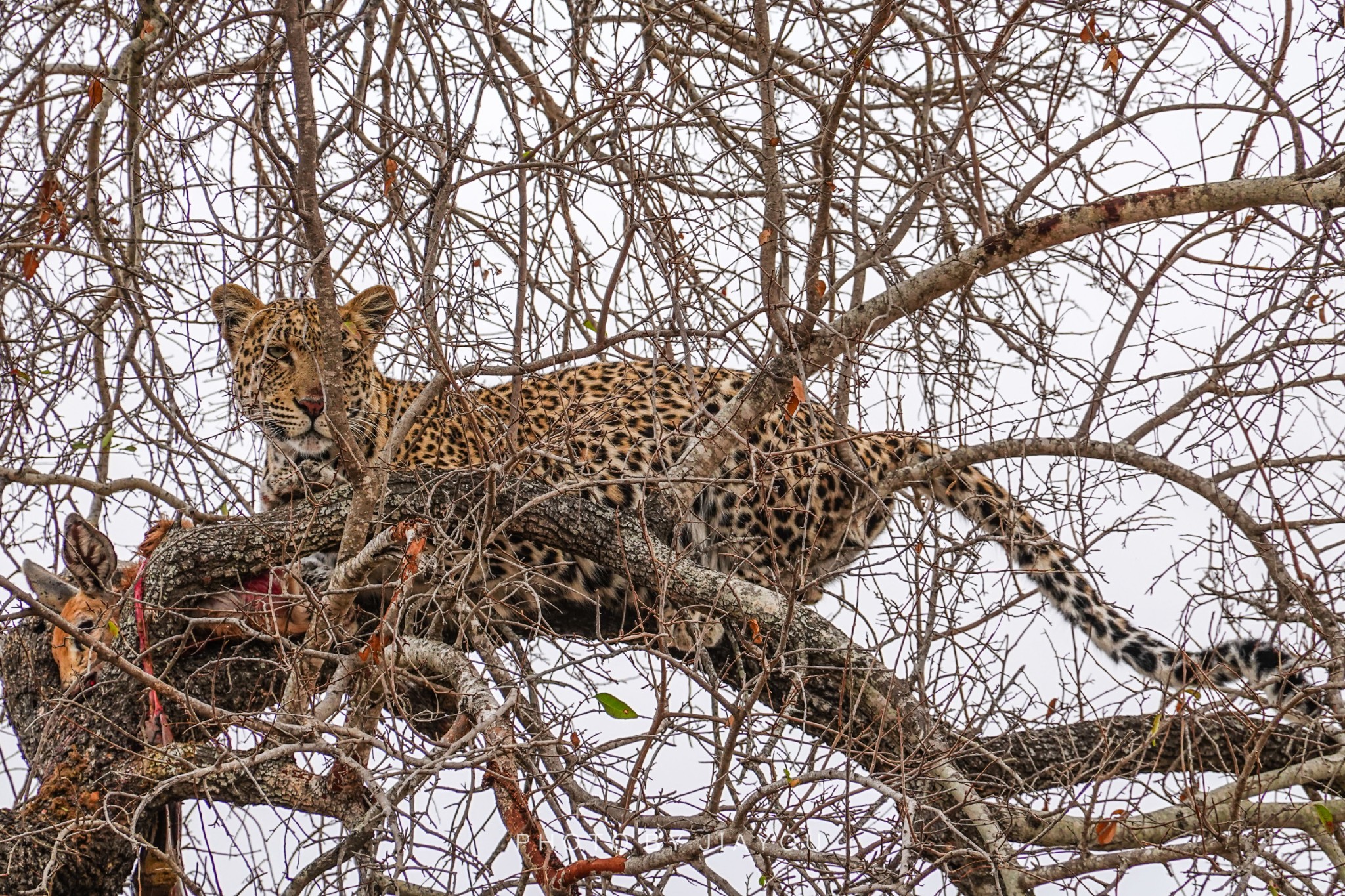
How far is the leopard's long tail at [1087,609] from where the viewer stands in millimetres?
4496

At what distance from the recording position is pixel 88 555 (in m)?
4.96

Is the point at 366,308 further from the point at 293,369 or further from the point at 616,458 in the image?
the point at 616,458

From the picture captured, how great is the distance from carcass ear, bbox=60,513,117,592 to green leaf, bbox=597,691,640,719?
225 centimetres

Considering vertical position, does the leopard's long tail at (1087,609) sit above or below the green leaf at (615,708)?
above

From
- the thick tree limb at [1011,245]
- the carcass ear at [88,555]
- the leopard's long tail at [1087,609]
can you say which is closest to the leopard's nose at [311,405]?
the carcass ear at [88,555]

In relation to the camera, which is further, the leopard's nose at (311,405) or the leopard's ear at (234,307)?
the leopard's nose at (311,405)

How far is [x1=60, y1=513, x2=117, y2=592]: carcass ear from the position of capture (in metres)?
4.84

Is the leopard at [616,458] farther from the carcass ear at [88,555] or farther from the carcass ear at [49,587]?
the carcass ear at [49,587]

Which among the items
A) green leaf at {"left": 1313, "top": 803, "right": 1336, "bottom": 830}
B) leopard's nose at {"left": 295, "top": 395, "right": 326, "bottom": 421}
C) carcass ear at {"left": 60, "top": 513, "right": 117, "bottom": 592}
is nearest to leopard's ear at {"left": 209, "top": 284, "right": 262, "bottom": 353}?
leopard's nose at {"left": 295, "top": 395, "right": 326, "bottom": 421}

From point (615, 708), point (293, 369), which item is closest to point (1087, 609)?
point (615, 708)

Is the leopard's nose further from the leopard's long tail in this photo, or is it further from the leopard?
the leopard's long tail

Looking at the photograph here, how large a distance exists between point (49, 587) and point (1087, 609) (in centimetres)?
414

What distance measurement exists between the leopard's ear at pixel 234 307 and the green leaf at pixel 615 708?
2802 millimetres

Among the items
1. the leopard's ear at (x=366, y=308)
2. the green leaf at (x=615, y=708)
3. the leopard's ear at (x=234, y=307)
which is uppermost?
the leopard's ear at (x=366, y=308)
